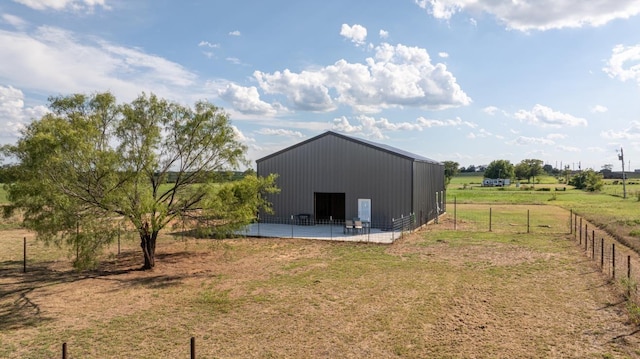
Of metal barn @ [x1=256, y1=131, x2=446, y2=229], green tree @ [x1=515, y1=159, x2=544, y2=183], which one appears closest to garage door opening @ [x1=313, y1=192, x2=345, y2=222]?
metal barn @ [x1=256, y1=131, x2=446, y2=229]

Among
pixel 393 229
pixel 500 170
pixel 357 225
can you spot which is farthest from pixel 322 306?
pixel 500 170

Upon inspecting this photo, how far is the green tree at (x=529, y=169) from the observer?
128625 mm

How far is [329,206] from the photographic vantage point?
2891cm

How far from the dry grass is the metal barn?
24.0ft

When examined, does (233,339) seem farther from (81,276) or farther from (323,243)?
(323,243)

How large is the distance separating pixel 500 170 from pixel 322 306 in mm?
126196

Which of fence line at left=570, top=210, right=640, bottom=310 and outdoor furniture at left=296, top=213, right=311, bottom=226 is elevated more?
outdoor furniture at left=296, top=213, right=311, bottom=226

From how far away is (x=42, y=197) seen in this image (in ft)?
37.6

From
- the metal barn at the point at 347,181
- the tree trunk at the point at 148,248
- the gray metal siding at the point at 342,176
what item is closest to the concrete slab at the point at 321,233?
the metal barn at the point at 347,181

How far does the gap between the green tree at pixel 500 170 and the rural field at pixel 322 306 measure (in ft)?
376

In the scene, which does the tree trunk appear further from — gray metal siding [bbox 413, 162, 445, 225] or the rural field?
gray metal siding [bbox 413, 162, 445, 225]

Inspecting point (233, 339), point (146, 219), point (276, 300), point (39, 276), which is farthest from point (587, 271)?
point (39, 276)

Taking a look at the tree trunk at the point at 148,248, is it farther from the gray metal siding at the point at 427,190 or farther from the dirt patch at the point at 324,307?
the gray metal siding at the point at 427,190

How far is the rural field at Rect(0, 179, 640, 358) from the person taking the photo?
26.7ft
